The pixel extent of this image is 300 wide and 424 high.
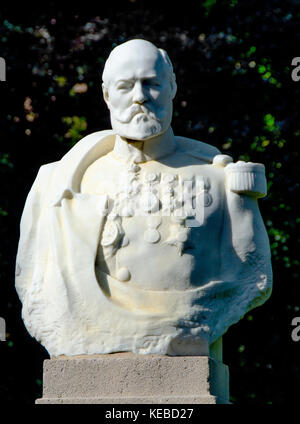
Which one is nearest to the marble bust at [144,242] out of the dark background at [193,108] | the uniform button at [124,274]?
the uniform button at [124,274]

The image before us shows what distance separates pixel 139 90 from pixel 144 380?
86.8 inches

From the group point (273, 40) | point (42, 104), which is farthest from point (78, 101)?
point (273, 40)

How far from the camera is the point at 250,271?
9.91 m

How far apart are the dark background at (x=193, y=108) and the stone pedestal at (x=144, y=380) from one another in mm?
5595

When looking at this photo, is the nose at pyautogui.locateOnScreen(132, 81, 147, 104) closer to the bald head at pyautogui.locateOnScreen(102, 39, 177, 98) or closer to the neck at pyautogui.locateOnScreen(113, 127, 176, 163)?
the bald head at pyautogui.locateOnScreen(102, 39, 177, 98)

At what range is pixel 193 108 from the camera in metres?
15.4

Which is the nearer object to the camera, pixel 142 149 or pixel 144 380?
pixel 144 380

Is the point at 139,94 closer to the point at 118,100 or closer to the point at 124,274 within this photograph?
the point at 118,100

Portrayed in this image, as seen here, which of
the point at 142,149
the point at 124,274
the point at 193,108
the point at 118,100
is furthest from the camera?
the point at 193,108

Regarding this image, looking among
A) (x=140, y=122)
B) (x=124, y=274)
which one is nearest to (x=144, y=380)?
(x=124, y=274)

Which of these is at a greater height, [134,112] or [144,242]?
[134,112]

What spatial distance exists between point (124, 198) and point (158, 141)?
58cm

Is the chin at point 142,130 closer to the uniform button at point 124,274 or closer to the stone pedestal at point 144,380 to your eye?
the uniform button at point 124,274

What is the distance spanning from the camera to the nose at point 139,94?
9.74 m
